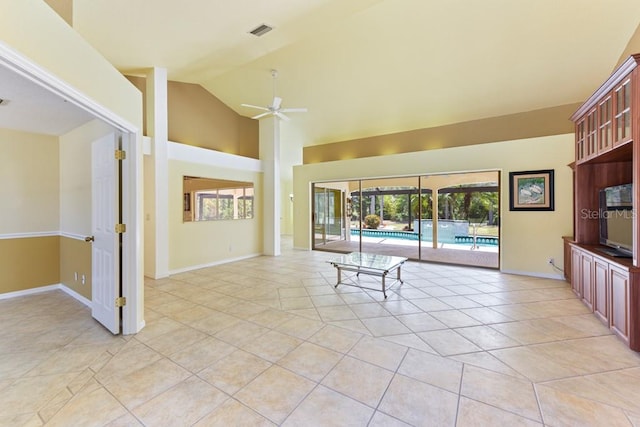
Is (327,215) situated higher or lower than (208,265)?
higher

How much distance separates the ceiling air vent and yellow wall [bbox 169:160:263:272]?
115 inches

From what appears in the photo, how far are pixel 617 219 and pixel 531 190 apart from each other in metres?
1.90

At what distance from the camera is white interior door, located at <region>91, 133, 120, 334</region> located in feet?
9.34

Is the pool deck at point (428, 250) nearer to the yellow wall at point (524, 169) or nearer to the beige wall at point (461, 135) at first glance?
the yellow wall at point (524, 169)

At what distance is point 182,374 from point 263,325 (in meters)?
1.00

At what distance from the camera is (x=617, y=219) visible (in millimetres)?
3238

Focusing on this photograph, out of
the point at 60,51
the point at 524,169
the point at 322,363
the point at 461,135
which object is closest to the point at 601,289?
the point at 524,169

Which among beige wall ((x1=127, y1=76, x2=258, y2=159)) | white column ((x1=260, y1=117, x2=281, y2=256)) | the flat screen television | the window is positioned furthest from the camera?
white column ((x1=260, y1=117, x2=281, y2=256))

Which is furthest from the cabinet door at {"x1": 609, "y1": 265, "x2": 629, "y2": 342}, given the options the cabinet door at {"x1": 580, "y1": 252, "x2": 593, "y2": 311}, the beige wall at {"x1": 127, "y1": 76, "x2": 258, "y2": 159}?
the beige wall at {"x1": 127, "y1": 76, "x2": 258, "y2": 159}

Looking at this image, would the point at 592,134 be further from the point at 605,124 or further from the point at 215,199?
the point at 215,199

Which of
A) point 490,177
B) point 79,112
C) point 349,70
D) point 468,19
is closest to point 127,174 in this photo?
point 79,112

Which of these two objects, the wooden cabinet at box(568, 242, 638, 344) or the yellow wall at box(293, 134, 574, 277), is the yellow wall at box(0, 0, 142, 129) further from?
the yellow wall at box(293, 134, 574, 277)

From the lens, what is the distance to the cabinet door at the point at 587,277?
330 cm

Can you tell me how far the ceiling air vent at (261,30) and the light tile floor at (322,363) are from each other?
155 inches
